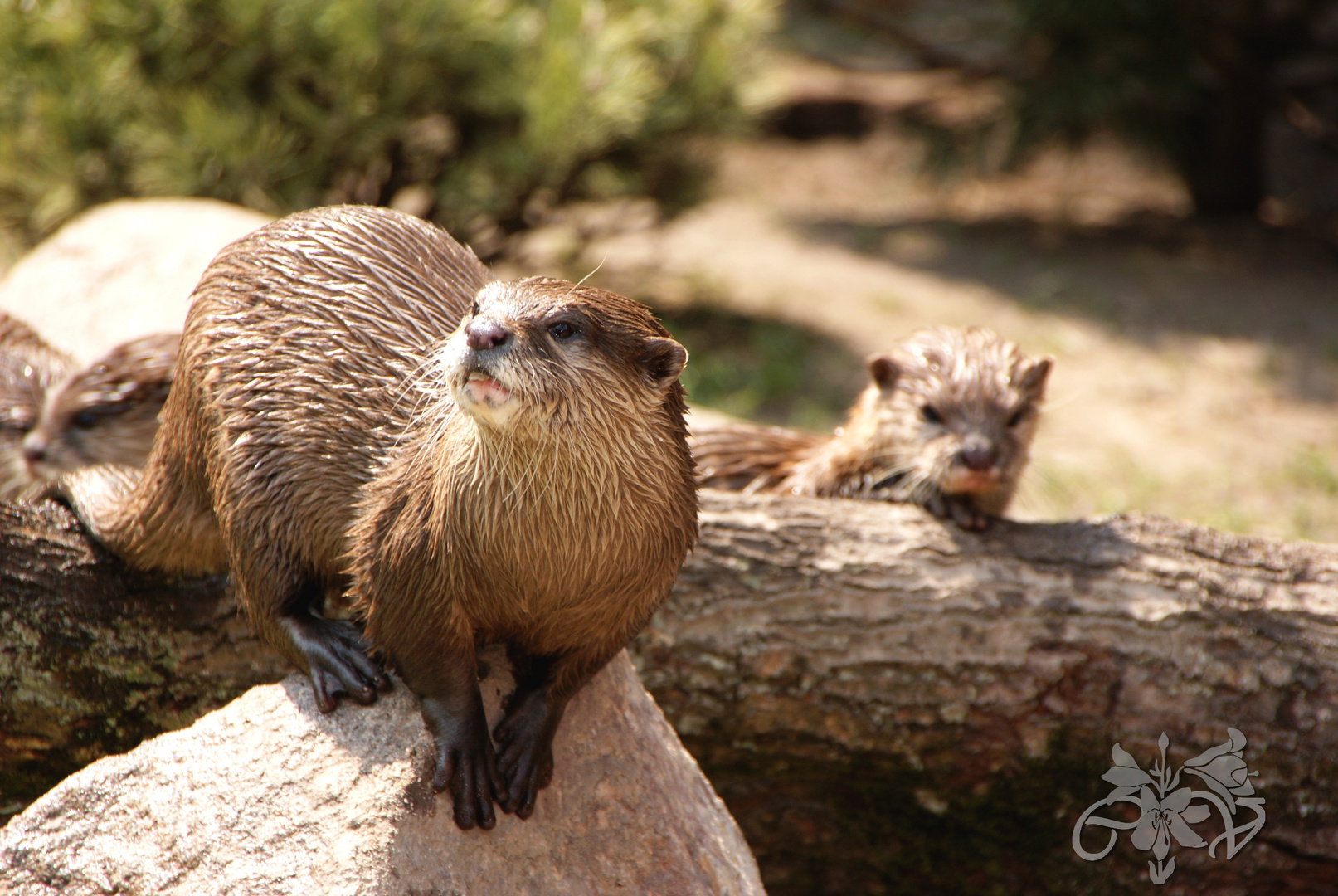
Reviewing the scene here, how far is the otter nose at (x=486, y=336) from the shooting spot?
1.52 meters

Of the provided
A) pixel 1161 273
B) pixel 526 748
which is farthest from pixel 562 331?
pixel 1161 273

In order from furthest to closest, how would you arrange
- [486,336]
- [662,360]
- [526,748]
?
[526,748] → [662,360] → [486,336]

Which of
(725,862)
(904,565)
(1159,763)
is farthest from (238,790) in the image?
(1159,763)

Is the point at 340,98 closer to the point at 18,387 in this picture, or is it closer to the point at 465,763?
the point at 18,387

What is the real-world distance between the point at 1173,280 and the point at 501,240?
3486 mm

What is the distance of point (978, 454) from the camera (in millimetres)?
2807

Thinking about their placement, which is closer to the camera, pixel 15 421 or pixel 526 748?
pixel 526 748

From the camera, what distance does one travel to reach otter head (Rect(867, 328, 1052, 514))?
2.84 metres

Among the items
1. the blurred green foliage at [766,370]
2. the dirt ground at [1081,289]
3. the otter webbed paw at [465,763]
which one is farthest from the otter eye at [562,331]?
the blurred green foliage at [766,370]

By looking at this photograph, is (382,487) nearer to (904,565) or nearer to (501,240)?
(904,565)

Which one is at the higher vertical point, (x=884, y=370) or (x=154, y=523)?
(x=884, y=370)

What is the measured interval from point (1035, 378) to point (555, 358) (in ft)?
6.04

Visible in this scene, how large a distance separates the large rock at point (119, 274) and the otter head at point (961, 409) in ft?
6.52

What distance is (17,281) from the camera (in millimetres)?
3918
